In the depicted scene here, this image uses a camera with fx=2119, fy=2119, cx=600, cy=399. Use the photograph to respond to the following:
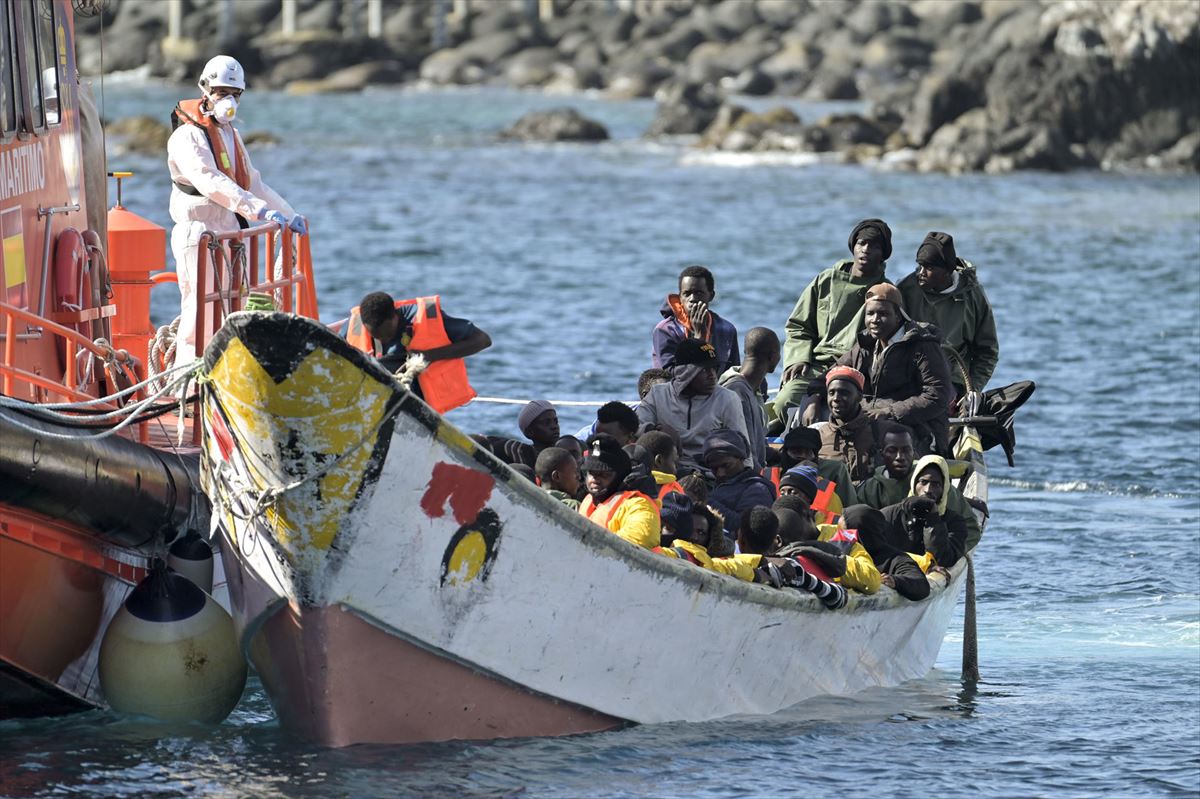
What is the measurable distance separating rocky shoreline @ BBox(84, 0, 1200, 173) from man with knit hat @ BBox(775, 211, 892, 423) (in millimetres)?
36865

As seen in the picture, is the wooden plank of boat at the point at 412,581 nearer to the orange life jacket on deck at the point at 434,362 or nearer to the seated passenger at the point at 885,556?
the seated passenger at the point at 885,556

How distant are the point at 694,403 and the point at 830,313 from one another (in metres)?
2.58

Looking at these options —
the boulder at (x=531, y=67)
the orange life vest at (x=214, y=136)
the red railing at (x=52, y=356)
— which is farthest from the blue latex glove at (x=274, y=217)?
the boulder at (x=531, y=67)

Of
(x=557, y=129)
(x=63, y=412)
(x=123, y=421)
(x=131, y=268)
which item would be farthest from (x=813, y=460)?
(x=557, y=129)

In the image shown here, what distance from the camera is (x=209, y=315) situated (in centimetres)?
1243

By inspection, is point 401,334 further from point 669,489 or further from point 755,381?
point 755,381

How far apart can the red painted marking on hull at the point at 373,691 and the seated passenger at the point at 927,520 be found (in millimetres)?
2607

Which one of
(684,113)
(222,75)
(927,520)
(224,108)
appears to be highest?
(684,113)

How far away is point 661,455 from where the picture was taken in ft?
34.9

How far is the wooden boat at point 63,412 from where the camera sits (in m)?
9.47

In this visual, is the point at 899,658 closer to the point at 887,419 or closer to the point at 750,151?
the point at 887,419

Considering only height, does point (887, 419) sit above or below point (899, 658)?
above

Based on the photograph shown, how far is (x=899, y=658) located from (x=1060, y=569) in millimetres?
3920

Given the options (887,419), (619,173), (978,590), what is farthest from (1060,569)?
(619,173)
